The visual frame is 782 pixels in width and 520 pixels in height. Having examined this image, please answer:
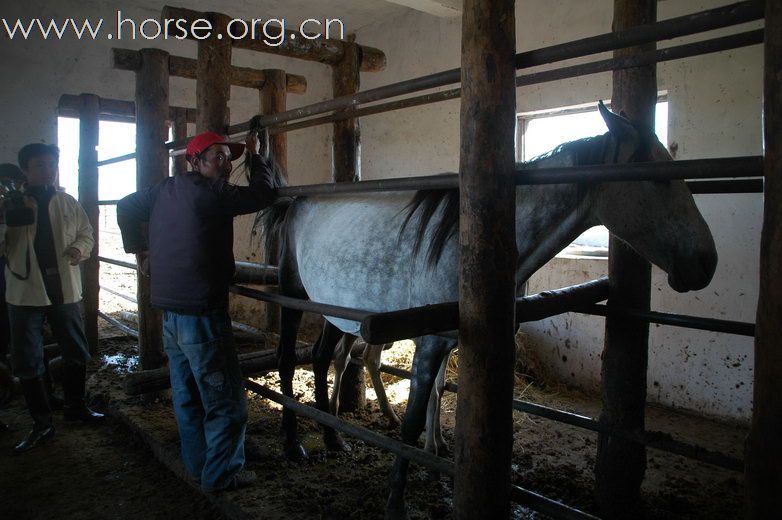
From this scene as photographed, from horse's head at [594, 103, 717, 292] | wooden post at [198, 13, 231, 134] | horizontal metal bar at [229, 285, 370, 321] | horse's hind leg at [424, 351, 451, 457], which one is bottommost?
horse's hind leg at [424, 351, 451, 457]

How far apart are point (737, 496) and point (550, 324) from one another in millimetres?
2899

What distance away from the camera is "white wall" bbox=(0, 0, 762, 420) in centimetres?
470

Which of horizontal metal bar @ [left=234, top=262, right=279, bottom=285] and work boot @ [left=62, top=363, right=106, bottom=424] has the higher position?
horizontal metal bar @ [left=234, top=262, right=279, bottom=285]

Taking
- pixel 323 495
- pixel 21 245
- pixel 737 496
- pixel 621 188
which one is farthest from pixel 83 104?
pixel 737 496

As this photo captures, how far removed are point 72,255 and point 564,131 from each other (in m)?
4.99

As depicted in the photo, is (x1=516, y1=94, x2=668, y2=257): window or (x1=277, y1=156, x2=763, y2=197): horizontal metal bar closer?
(x1=277, y1=156, x2=763, y2=197): horizontal metal bar

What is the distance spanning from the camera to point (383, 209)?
3088 mm

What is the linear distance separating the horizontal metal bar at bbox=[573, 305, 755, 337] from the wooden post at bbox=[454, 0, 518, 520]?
101 cm

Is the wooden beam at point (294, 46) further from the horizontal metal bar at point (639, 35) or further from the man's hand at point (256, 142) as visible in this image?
the horizontal metal bar at point (639, 35)

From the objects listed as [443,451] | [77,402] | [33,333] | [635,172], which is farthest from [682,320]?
[77,402]

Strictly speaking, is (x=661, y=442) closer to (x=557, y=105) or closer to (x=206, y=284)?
(x=206, y=284)

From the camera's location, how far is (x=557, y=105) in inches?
228

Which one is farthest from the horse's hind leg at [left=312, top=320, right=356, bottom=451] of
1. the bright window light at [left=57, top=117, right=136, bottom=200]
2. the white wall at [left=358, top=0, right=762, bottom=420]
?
the bright window light at [left=57, top=117, right=136, bottom=200]

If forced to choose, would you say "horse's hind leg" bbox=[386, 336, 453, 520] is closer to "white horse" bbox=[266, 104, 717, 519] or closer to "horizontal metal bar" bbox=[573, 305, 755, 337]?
"white horse" bbox=[266, 104, 717, 519]
